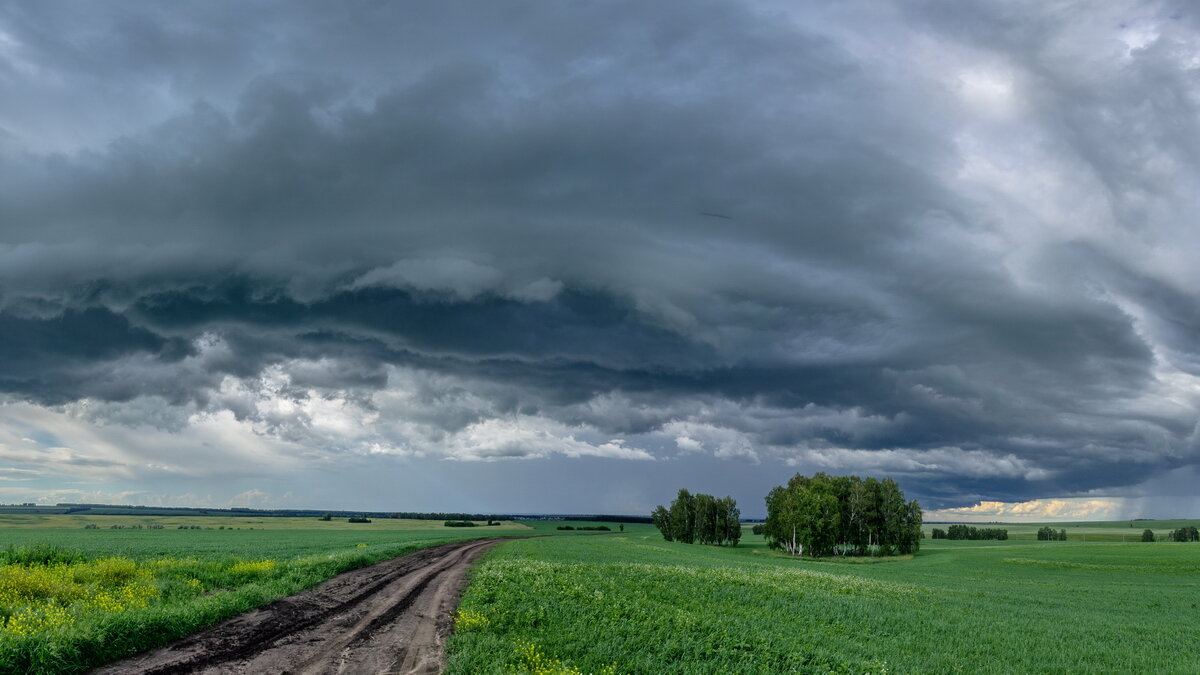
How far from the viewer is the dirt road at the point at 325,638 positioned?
15.7 metres

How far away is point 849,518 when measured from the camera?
356ft

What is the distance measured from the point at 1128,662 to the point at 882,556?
89.4 m

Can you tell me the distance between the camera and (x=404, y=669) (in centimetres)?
1584

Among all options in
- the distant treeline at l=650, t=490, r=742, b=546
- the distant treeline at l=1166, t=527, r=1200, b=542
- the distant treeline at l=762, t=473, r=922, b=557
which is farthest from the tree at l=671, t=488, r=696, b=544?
the distant treeline at l=1166, t=527, r=1200, b=542

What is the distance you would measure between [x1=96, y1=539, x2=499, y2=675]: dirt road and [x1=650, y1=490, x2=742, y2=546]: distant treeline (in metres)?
121

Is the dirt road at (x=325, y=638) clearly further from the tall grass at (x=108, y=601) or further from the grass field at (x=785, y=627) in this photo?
the grass field at (x=785, y=627)

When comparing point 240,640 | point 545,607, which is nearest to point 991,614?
point 545,607

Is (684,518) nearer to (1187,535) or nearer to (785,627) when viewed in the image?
(785,627)

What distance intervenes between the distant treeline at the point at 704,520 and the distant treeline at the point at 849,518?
88.8 ft

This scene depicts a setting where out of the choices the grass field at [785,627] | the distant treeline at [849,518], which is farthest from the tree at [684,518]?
the grass field at [785,627]

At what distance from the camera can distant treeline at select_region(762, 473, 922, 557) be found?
331 ft

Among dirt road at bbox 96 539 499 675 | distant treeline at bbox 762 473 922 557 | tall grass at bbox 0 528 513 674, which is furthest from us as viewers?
distant treeline at bbox 762 473 922 557

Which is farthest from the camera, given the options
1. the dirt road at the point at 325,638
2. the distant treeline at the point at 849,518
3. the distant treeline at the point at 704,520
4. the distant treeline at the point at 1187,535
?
the distant treeline at the point at 1187,535

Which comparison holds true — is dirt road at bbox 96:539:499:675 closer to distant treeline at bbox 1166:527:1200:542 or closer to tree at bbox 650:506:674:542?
tree at bbox 650:506:674:542
